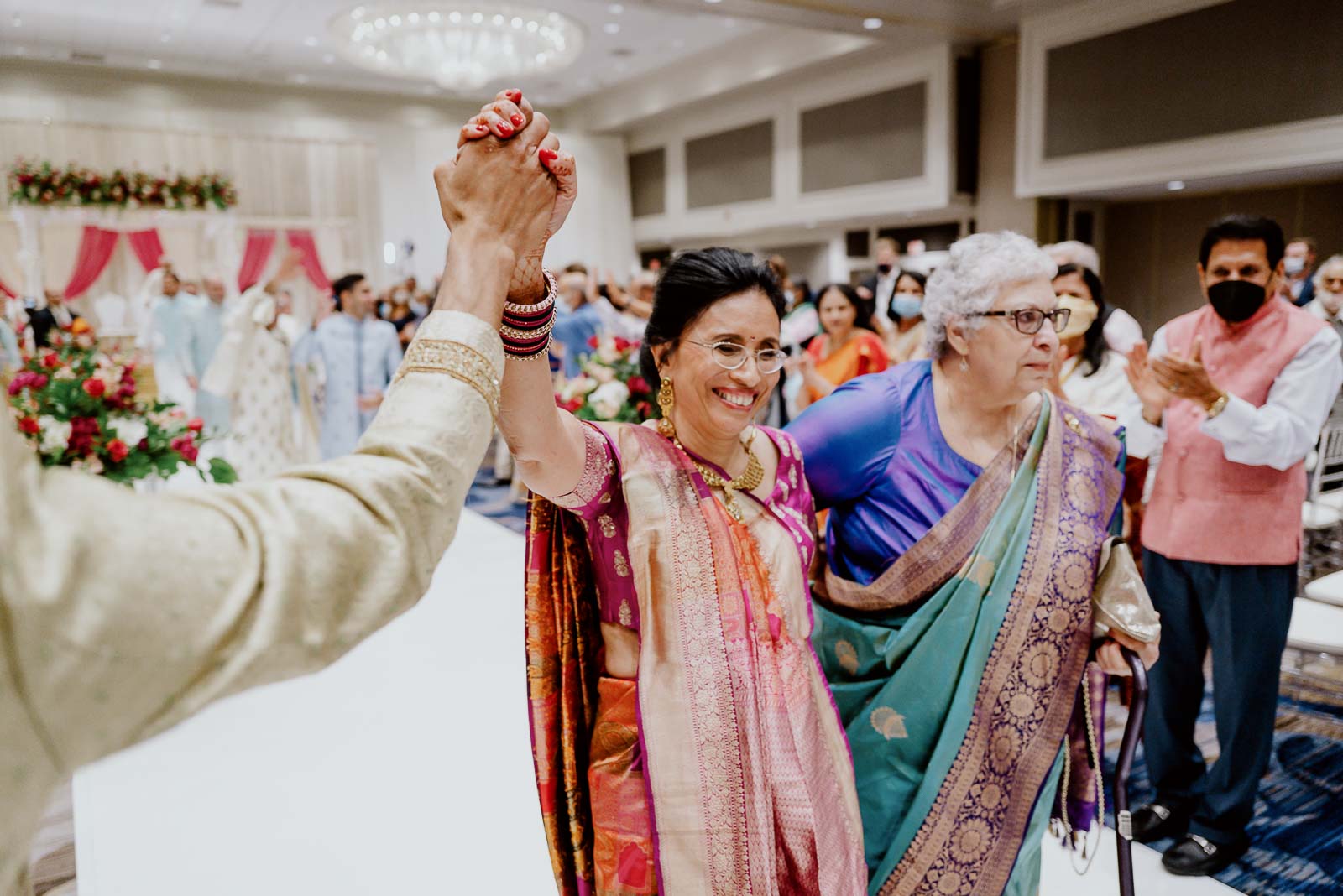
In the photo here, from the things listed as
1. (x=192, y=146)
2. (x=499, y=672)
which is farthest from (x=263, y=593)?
(x=192, y=146)

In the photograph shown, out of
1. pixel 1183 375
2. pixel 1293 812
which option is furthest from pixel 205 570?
pixel 1293 812

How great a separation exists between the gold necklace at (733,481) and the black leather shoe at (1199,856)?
66.2 inches

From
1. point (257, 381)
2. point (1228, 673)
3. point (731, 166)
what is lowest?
point (1228, 673)

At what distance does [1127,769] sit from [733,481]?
86 centimetres

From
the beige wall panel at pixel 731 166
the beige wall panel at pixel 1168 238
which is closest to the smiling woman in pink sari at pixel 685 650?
the beige wall panel at pixel 1168 238

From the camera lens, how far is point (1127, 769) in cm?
159

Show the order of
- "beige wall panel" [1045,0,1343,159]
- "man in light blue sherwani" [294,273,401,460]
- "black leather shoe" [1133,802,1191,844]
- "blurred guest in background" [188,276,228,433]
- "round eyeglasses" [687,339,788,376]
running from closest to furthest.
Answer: "round eyeglasses" [687,339,788,376] < "black leather shoe" [1133,802,1191,844] < "man in light blue sherwani" [294,273,401,460] < "beige wall panel" [1045,0,1343,159] < "blurred guest in background" [188,276,228,433]

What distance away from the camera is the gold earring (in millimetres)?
1426

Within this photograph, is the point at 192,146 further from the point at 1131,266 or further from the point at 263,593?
the point at 263,593

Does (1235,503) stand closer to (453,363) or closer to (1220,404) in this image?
(1220,404)

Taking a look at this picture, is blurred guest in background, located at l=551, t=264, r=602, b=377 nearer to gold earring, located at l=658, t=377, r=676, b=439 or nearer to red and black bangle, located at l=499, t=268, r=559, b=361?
gold earring, located at l=658, t=377, r=676, b=439

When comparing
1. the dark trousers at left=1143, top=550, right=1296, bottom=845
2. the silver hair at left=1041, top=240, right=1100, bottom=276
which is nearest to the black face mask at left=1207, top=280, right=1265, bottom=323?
the dark trousers at left=1143, top=550, right=1296, bottom=845

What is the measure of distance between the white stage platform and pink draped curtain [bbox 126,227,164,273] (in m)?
10.2

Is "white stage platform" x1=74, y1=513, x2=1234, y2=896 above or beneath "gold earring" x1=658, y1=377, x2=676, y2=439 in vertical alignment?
beneath
